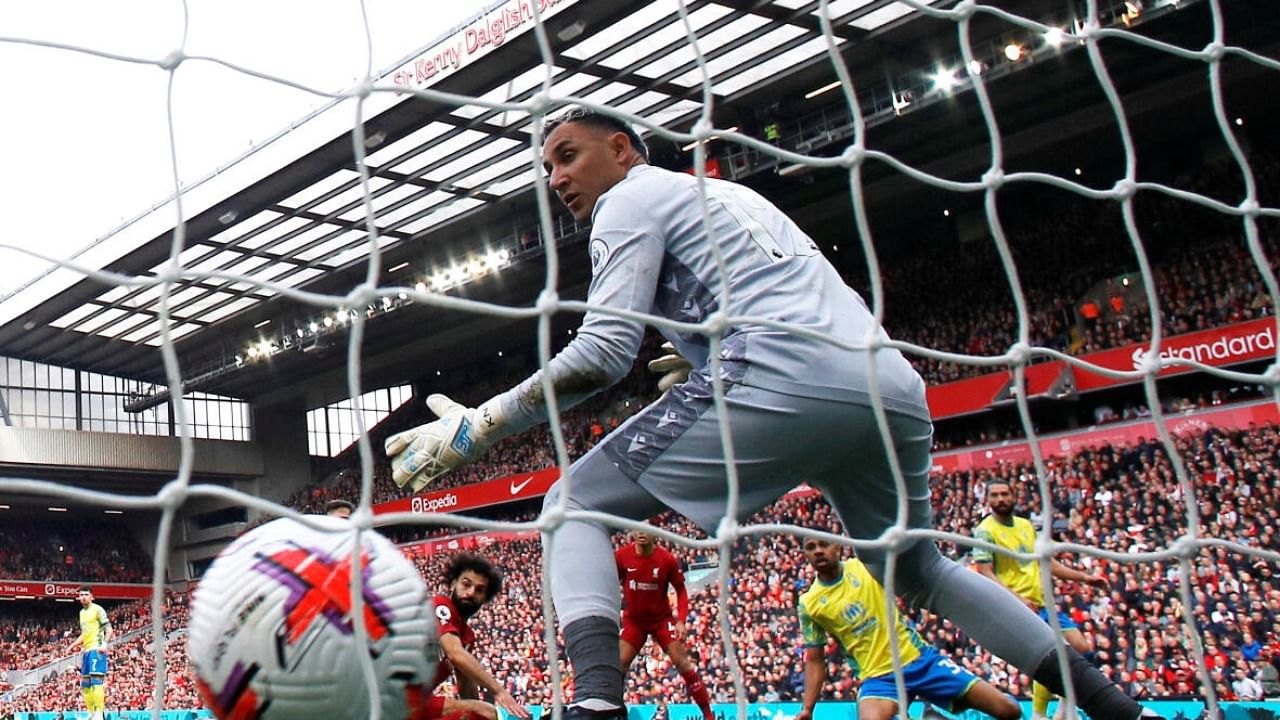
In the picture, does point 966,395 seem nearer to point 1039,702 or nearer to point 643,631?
point 643,631

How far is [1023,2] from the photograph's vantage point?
1591 centimetres

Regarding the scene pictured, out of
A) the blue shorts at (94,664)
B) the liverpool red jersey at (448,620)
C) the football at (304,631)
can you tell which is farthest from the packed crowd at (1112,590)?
the football at (304,631)

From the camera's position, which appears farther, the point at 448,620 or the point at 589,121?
the point at 448,620

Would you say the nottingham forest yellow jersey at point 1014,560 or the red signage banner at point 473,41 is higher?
the red signage banner at point 473,41

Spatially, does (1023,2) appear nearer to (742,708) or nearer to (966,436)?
(966,436)

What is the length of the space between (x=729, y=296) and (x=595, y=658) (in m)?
0.78

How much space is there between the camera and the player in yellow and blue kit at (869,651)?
5.11 metres

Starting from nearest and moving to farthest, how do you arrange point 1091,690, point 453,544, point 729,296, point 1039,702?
point 729,296 < point 1091,690 < point 1039,702 < point 453,544

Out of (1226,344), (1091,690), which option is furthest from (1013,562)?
(1226,344)

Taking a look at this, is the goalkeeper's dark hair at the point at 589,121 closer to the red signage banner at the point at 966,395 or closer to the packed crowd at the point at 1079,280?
the packed crowd at the point at 1079,280

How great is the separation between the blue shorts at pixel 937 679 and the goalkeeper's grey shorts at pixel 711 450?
2.99 metres

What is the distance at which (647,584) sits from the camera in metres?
7.49

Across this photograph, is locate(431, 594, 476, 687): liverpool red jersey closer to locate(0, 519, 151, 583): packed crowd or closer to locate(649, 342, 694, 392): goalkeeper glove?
locate(649, 342, 694, 392): goalkeeper glove

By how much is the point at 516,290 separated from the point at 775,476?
23.7 meters
